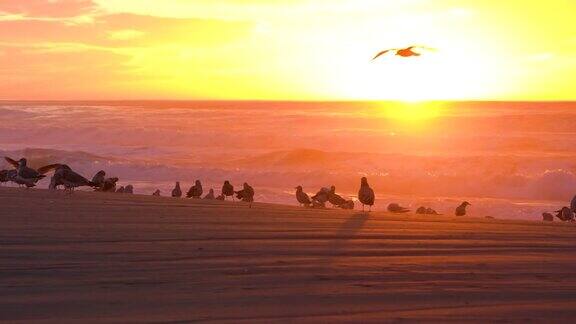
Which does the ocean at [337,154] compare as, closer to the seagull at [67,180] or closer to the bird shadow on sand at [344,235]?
the seagull at [67,180]

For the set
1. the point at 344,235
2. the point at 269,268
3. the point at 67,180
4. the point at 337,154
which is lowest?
the point at 269,268

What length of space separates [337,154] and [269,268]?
34.8 m

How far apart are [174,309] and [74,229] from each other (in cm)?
297

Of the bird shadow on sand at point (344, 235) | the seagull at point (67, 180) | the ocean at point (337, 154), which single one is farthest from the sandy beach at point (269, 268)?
the ocean at point (337, 154)

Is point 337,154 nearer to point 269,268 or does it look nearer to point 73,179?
point 73,179

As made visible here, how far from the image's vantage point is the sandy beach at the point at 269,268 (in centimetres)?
452

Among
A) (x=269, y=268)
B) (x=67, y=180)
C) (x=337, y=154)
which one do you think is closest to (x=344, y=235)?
(x=269, y=268)

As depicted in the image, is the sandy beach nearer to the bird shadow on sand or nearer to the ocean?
the bird shadow on sand

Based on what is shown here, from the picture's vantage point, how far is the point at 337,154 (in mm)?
40438

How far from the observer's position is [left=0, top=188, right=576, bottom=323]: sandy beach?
4516mm

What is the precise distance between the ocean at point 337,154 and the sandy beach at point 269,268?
11.8m

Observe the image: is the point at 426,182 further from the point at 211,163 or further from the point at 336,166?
the point at 211,163

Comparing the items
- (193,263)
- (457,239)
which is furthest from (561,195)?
(193,263)

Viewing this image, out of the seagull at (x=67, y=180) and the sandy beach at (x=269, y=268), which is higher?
the seagull at (x=67, y=180)
